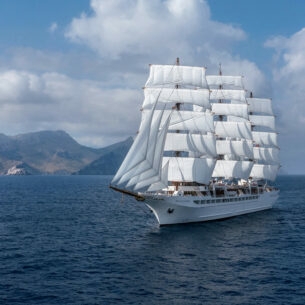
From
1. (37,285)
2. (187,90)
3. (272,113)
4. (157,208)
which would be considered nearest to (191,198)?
(157,208)

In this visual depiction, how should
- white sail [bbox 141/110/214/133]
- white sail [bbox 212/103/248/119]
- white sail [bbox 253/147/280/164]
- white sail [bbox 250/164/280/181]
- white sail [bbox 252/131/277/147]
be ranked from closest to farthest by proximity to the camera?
1. white sail [bbox 141/110/214/133]
2. white sail [bbox 212/103/248/119]
3. white sail [bbox 250/164/280/181]
4. white sail [bbox 253/147/280/164]
5. white sail [bbox 252/131/277/147]

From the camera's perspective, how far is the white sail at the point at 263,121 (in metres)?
104

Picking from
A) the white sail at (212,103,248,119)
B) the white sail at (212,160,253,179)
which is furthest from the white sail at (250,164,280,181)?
the white sail at (212,103,248,119)

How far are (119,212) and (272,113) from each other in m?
50.3

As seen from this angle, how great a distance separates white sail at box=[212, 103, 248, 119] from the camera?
9138cm

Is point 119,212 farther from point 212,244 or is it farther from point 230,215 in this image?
point 212,244

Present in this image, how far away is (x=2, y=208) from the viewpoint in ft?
281

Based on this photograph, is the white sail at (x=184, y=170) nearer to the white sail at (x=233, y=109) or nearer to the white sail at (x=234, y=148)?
the white sail at (x=234, y=148)

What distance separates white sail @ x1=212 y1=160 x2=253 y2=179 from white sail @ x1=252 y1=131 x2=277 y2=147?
15297 mm

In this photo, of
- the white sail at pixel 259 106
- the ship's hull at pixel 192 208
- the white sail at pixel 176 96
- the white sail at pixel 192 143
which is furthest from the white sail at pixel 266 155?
the white sail at pixel 176 96

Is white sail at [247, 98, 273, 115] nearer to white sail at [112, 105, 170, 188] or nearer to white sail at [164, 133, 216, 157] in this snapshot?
white sail at [164, 133, 216, 157]

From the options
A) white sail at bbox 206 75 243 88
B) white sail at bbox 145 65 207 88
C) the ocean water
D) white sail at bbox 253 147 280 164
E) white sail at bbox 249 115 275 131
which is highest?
white sail at bbox 206 75 243 88

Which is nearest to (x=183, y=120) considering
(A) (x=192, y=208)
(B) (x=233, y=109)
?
(A) (x=192, y=208)

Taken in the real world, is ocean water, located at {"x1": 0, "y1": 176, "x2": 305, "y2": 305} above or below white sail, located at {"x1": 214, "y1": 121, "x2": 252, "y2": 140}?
below
